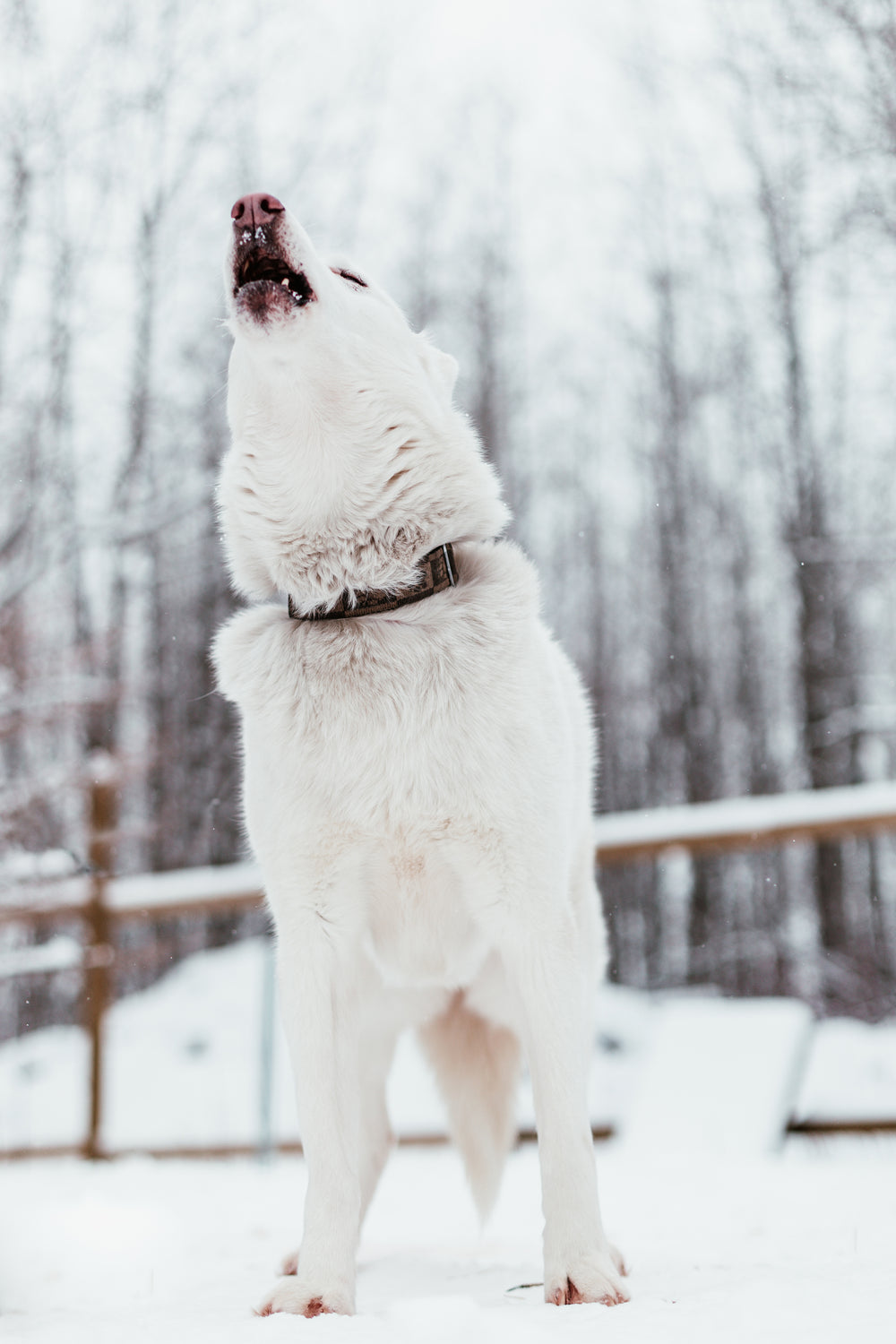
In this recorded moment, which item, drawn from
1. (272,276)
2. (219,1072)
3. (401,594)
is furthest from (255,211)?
(219,1072)

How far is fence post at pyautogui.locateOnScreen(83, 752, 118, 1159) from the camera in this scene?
5.34 m

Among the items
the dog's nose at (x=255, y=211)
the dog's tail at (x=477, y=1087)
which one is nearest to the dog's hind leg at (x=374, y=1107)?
the dog's tail at (x=477, y=1087)

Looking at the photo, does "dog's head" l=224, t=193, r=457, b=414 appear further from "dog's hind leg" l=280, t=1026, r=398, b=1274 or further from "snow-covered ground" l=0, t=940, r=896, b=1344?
"snow-covered ground" l=0, t=940, r=896, b=1344

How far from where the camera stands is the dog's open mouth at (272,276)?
6.63ft

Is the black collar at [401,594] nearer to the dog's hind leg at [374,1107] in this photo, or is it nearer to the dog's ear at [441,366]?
the dog's ear at [441,366]

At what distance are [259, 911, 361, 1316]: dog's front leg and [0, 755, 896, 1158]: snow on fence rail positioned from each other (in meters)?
2.37

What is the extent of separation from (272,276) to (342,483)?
0.36 metres

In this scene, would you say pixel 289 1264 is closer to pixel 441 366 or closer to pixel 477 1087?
pixel 477 1087

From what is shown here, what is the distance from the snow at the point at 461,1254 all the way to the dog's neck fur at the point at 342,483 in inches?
45.6

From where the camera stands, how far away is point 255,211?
1.98 m

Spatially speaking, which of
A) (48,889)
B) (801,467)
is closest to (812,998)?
(801,467)

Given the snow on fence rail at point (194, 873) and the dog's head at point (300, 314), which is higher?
the dog's head at point (300, 314)

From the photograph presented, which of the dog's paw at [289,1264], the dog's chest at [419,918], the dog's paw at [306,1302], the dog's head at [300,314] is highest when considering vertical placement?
the dog's head at [300,314]

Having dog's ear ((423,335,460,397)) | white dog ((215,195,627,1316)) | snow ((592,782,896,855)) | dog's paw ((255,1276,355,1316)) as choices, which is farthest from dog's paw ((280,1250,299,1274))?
snow ((592,782,896,855))
